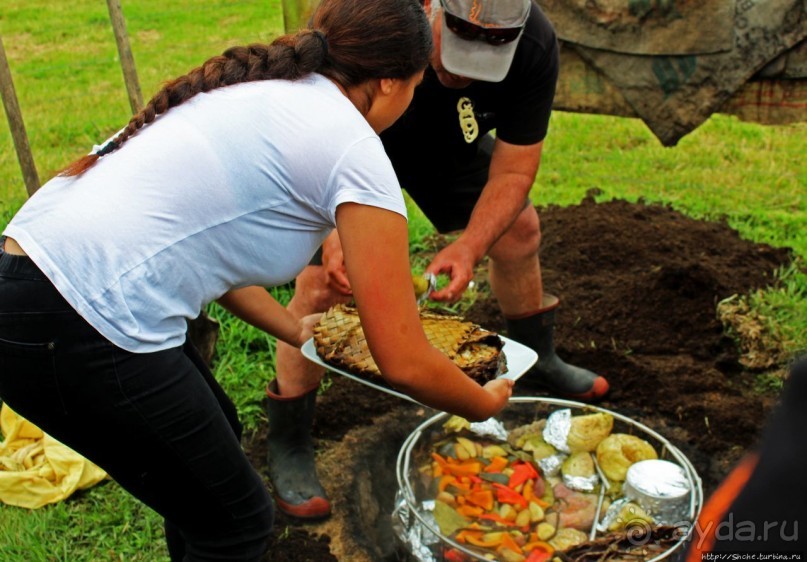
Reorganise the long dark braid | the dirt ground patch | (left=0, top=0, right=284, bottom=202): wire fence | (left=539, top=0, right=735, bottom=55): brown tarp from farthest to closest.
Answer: (left=0, top=0, right=284, bottom=202): wire fence → (left=539, top=0, right=735, bottom=55): brown tarp → the dirt ground patch → the long dark braid

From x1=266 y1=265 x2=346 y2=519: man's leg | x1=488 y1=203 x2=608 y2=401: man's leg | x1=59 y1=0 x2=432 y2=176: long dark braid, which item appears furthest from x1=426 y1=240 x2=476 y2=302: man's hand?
x1=59 y1=0 x2=432 y2=176: long dark braid

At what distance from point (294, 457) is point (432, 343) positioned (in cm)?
86

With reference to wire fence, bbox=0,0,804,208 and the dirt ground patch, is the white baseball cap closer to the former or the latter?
the dirt ground patch

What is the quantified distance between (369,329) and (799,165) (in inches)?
194

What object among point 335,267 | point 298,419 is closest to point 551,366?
point 298,419

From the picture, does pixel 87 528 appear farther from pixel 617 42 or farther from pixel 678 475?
pixel 617 42

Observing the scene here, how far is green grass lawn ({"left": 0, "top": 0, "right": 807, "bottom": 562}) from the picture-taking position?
2957 mm

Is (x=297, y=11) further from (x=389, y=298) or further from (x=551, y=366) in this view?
(x=389, y=298)

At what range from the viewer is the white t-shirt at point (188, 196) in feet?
5.70

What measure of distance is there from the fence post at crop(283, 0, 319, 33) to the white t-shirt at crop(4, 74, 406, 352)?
6.90 feet

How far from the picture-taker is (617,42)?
14.3ft

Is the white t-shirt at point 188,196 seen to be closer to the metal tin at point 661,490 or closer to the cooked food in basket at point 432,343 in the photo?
the cooked food in basket at point 432,343

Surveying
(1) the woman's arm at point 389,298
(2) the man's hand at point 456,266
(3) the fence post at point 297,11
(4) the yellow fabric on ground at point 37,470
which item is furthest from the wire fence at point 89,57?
(1) the woman's arm at point 389,298

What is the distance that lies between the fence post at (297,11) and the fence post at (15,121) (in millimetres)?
1182
